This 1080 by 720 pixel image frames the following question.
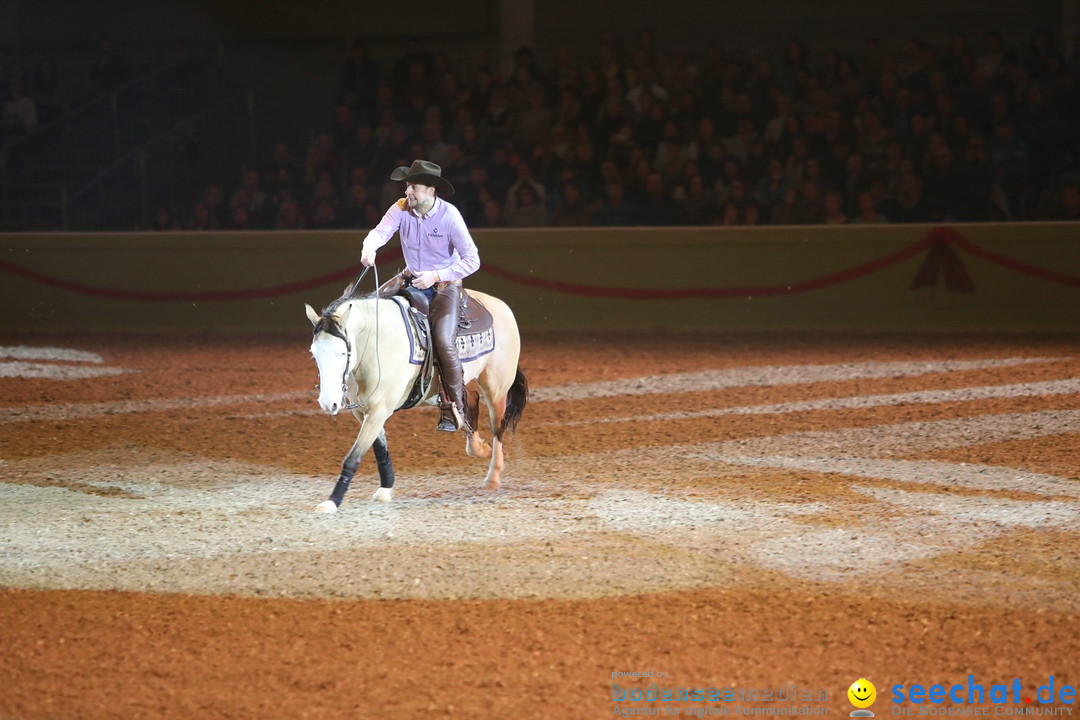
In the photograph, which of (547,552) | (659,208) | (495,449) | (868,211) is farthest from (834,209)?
(547,552)

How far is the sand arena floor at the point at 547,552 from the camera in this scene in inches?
201

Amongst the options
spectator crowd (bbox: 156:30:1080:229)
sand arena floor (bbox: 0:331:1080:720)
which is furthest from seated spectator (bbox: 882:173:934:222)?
sand arena floor (bbox: 0:331:1080:720)

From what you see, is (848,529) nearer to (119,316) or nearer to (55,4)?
(119,316)

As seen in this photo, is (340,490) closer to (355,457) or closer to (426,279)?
(355,457)

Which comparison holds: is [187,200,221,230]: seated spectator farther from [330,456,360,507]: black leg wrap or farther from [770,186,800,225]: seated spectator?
[330,456,360,507]: black leg wrap

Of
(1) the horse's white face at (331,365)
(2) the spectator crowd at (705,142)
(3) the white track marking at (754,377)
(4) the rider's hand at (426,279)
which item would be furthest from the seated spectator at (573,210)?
(1) the horse's white face at (331,365)

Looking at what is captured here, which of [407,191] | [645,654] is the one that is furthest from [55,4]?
[645,654]

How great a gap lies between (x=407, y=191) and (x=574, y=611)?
3.21 m

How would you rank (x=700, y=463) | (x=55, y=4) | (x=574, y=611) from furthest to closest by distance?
(x=55, y=4), (x=700, y=463), (x=574, y=611)

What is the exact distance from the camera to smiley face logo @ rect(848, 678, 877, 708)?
4.76 m

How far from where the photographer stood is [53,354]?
15172mm

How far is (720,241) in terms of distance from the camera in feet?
53.1

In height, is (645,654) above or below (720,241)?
below

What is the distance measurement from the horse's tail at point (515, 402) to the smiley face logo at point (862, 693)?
13.8 feet
